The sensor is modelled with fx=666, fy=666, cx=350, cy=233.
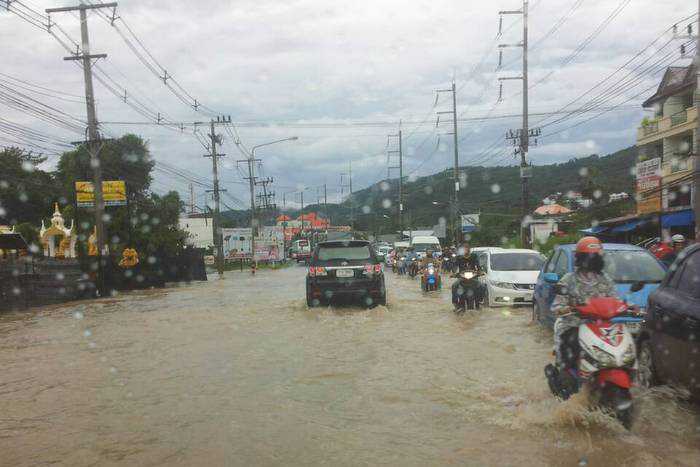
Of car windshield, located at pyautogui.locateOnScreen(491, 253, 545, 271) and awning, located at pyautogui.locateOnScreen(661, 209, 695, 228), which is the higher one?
awning, located at pyautogui.locateOnScreen(661, 209, 695, 228)

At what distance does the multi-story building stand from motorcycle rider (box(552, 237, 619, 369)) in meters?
25.0

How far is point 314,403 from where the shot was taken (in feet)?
22.4

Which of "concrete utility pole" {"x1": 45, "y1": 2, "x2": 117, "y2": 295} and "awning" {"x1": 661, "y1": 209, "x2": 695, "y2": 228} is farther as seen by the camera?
"awning" {"x1": 661, "y1": 209, "x2": 695, "y2": 228}

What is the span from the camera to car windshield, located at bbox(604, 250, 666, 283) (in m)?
9.46

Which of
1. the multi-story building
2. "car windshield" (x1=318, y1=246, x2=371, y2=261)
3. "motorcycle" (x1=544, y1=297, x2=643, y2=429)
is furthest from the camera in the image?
the multi-story building

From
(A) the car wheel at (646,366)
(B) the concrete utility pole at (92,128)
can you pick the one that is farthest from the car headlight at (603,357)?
(B) the concrete utility pole at (92,128)

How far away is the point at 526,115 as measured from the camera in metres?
31.3

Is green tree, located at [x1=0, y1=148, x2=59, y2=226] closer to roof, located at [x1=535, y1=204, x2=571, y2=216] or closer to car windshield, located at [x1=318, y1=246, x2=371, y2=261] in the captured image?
car windshield, located at [x1=318, y1=246, x2=371, y2=261]

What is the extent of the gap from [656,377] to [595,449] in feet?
5.74

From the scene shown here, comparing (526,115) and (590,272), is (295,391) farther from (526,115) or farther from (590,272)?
(526,115)

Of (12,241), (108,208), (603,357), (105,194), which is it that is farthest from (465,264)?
(108,208)

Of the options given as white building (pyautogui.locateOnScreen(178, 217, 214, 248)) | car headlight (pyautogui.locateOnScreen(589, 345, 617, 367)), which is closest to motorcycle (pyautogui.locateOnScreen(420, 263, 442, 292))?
car headlight (pyautogui.locateOnScreen(589, 345, 617, 367))

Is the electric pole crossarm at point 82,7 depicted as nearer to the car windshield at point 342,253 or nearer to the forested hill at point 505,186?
the car windshield at point 342,253

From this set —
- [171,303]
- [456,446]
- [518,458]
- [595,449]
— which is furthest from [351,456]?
[171,303]
